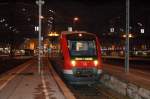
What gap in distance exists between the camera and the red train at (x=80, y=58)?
78.3ft

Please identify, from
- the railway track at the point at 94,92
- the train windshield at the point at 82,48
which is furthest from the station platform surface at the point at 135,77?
the train windshield at the point at 82,48

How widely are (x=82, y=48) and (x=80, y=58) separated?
883 mm

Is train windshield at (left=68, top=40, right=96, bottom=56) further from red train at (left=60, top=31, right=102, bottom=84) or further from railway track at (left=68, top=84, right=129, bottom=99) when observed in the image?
railway track at (left=68, top=84, right=129, bottom=99)

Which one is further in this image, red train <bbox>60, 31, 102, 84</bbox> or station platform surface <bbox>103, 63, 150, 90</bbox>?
red train <bbox>60, 31, 102, 84</bbox>

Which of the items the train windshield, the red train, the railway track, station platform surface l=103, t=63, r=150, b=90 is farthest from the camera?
the train windshield

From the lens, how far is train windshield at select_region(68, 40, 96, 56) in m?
24.4

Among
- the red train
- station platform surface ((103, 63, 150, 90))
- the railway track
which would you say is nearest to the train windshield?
the red train

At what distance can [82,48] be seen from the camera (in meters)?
24.7

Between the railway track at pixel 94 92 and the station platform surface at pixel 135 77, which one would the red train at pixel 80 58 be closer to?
the railway track at pixel 94 92

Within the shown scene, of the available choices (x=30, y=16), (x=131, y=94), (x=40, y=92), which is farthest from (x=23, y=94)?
(x=30, y=16)

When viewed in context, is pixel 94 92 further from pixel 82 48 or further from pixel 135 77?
pixel 135 77

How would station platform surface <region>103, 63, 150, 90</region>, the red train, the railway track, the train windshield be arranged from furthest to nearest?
the train windshield
the red train
station platform surface <region>103, 63, 150, 90</region>
the railway track

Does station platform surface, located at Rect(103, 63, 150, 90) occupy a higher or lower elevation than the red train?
lower

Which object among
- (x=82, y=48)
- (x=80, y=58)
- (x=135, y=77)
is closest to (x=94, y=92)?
(x=80, y=58)
